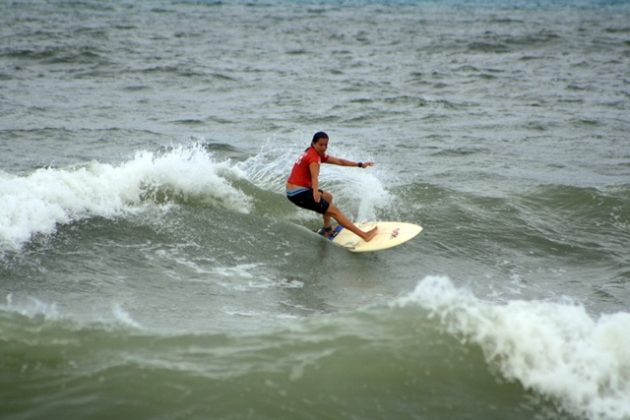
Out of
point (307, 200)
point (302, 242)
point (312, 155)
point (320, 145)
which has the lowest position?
point (302, 242)

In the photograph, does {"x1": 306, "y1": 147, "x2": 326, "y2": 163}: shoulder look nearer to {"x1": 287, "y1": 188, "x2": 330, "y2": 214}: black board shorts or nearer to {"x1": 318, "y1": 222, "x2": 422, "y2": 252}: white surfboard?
{"x1": 287, "y1": 188, "x2": 330, "y2": 214}: black board shorts

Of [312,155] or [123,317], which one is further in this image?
[312,155]

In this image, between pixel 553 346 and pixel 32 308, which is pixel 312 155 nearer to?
pixel 32 308

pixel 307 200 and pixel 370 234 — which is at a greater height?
pixel 307 200

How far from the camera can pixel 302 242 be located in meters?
10.3

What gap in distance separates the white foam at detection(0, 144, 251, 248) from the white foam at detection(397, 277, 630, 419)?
4.80m

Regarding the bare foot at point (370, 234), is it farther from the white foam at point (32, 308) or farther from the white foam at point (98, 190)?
the white foam at point (32, 308)

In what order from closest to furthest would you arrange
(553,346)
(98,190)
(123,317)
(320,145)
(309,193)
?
1. (553,346)
2. (123,317)
3. (320,145)
4. (309,193)
5. (98,190)

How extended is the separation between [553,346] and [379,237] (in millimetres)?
4080

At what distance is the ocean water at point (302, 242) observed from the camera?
19.9 feet

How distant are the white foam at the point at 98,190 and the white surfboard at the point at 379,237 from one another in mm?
1583

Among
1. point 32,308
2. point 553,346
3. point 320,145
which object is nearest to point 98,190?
point 320,145

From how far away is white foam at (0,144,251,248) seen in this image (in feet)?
30.6

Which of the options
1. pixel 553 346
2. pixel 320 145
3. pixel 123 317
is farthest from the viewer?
pixel 320 145
